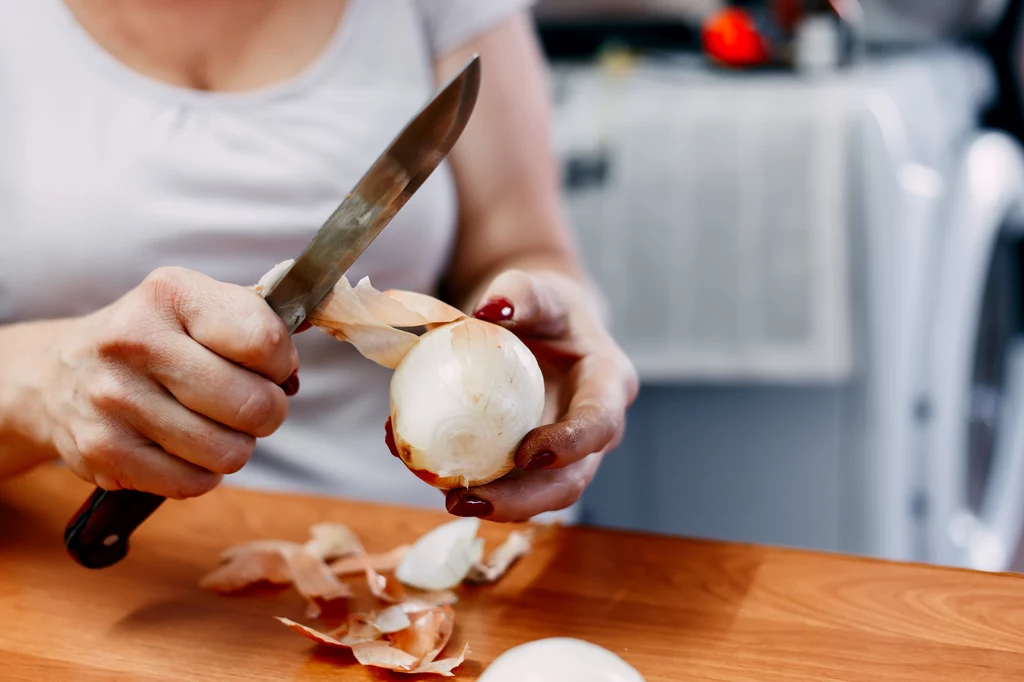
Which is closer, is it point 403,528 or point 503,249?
point 403,528

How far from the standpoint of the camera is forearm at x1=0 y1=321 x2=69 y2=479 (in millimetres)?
557

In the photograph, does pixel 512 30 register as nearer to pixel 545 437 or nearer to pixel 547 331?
pixel 547 331

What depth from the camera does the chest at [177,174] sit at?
0.73 m

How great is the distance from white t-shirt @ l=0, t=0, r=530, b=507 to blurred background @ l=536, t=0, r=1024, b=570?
0.47 m

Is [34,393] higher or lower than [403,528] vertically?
higher

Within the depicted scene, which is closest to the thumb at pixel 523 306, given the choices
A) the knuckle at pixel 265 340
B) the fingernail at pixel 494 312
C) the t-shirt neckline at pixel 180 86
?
the fingernail at pixel 494 312

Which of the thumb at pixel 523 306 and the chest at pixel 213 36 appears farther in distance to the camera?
the chest at pixel 213 36

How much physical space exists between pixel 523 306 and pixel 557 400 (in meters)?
0.09

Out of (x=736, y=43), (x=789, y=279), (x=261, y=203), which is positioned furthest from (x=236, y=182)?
(x=736, y=43)

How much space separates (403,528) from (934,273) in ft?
3.05

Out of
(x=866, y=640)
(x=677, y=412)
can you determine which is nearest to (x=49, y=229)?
(x=866, y=640)

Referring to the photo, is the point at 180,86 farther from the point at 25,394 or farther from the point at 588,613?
the point at 588,613

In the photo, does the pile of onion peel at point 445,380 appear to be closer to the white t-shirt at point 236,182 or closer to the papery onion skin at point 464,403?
the papery onion skin at point 464,403

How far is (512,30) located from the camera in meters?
0.87
